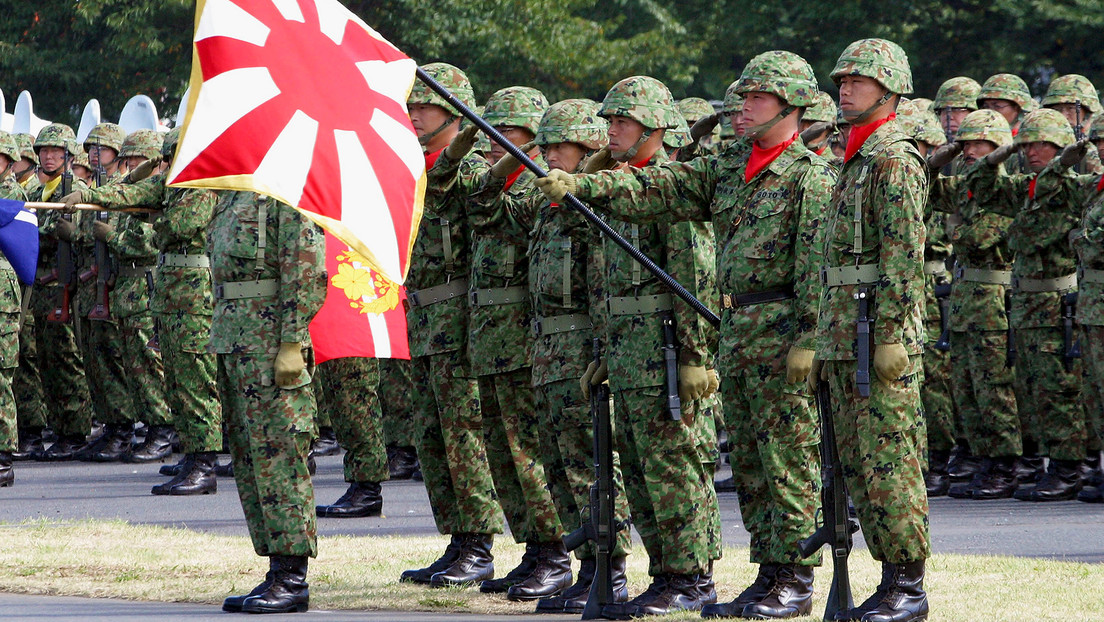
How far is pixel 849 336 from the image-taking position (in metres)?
6.91

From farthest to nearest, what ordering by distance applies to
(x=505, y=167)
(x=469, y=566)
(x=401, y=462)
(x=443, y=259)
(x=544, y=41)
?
(x=544, y=41) < (x=401, y=462) < (x=443, y=259) < (x=469, y=566) < (x=505, y=167)

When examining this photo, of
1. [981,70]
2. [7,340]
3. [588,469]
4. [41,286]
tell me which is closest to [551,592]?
[588,469]

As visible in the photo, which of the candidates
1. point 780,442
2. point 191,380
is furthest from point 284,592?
point 191,380

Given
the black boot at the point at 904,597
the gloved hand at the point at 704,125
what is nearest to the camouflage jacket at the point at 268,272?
the black boot at the point at 904,597

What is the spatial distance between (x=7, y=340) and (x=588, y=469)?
6.88 metres

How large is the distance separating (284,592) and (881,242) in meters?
2.92

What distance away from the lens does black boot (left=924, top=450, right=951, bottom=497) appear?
470 inches

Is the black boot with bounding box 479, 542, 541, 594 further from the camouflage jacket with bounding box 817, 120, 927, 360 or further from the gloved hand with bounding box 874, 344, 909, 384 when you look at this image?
the gloved hand with bounding box 874, 344, 909, 384

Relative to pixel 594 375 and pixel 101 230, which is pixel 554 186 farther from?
pixel 101 230

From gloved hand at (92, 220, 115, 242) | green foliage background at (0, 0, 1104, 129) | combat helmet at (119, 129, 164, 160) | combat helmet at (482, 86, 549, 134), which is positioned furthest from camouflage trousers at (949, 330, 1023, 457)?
green foliage background at (0, 0, 1104, 129)

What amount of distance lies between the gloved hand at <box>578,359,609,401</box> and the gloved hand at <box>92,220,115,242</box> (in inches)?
295

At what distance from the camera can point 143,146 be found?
1382cm

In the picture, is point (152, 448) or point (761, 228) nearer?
point (761, 228)

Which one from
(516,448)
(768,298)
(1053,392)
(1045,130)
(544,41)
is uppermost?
(544,41)
